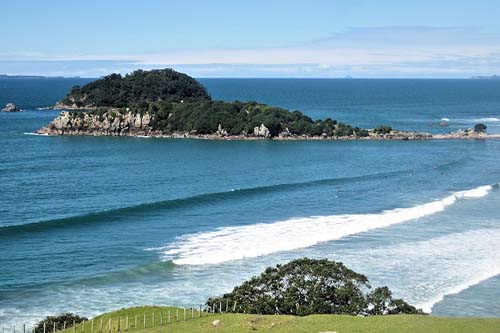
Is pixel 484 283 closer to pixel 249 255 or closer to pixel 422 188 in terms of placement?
pixel 249 255

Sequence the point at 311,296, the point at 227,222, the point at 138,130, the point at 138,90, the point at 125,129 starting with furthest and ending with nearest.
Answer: the point at 138,90 < the point at 125,129 < the point at 138,130 < the point at 227,222 < the point at 311,296

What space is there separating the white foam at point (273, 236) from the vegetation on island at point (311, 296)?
1271 centimetres

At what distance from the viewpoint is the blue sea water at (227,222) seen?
1385 inches

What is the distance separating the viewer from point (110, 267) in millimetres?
38531

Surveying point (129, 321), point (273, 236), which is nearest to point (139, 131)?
point (273, 236)

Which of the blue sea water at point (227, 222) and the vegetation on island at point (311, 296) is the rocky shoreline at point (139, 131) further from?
the vegetation on island at point (311, 296)

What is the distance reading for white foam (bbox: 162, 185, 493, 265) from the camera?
41.1 metres

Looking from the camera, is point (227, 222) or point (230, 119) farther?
point (230, 119)

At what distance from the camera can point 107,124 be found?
112 m

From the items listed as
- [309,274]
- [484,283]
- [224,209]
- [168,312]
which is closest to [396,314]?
[309,274]

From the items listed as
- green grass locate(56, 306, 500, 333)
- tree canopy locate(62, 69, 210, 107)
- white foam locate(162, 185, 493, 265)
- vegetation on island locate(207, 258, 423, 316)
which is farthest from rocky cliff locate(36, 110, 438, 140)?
green grass locate(56, 306, 500, 333)

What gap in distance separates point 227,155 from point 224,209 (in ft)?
109

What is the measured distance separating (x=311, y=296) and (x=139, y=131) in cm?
8880

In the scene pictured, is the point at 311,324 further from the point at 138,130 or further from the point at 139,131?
the point at 138,130
